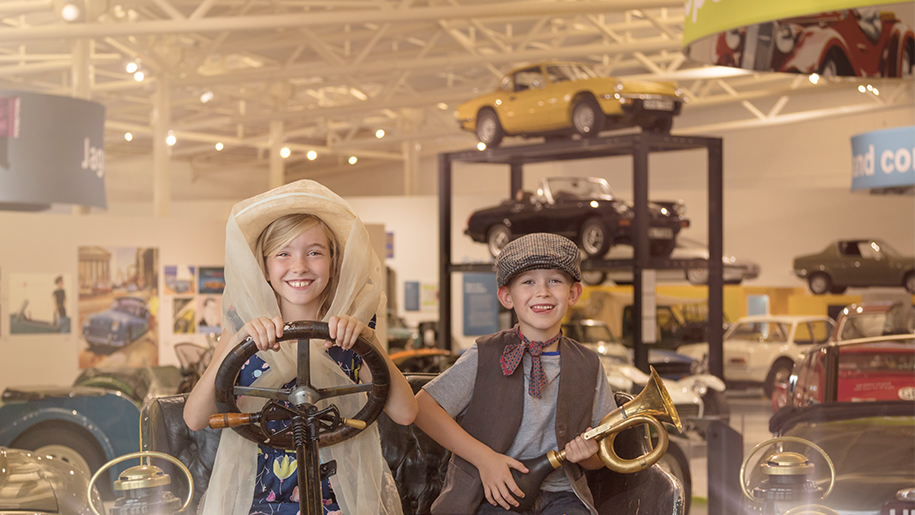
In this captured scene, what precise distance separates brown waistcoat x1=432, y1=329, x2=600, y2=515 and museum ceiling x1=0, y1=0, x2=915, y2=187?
7.95 metres

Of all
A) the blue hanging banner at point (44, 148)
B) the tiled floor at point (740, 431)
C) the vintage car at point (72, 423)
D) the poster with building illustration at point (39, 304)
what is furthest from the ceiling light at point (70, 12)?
the tiled floor at point (740, 431)

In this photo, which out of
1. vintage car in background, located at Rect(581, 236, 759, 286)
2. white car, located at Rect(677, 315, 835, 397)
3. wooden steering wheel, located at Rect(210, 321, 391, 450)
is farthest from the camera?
vintage car in background, located at Rect(581, 236, 759, 286)

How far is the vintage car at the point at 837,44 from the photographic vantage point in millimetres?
4113

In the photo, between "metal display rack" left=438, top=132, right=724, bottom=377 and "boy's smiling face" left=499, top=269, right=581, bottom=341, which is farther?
"metal display rack" left=438, top=132, right=724, bottom=377

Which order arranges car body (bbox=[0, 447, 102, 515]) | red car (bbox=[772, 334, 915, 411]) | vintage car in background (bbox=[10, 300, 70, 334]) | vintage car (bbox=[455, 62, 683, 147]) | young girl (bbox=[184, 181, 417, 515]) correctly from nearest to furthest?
young girl (bbox=[184, 181, 417, 515])
car body (bbox=[0, 447, 102, 515])
red car (bbox=[772, 334, 915, 411])
vintage car (bbox=[455, 62, 683, 147])
vintage car in background (bbox=[10, 300, 70, 334])

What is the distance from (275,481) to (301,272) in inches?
26.1

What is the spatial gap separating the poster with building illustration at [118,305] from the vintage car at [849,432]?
7479mm

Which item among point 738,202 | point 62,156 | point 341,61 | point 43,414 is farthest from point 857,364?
point 738,202

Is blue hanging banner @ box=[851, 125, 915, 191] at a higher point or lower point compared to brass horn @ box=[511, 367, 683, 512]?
higher

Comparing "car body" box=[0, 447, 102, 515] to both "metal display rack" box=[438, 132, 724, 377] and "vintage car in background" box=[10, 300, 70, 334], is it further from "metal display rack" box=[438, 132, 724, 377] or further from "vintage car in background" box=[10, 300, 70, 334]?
"vintage car in background" box=[10, 300, 70, 334]

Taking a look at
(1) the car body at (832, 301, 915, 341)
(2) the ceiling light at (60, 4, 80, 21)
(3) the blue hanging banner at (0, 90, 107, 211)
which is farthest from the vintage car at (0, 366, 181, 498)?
(1) the car body at (832, 301, 915, 341)

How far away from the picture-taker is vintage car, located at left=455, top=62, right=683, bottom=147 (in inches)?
350

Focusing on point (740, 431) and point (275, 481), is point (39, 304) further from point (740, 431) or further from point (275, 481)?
point (275, 481)

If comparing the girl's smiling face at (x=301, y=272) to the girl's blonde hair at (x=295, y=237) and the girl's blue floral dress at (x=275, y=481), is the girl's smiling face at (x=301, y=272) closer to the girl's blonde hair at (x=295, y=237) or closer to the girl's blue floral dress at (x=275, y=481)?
the girl's blonde hair at (x=295, y=237)
